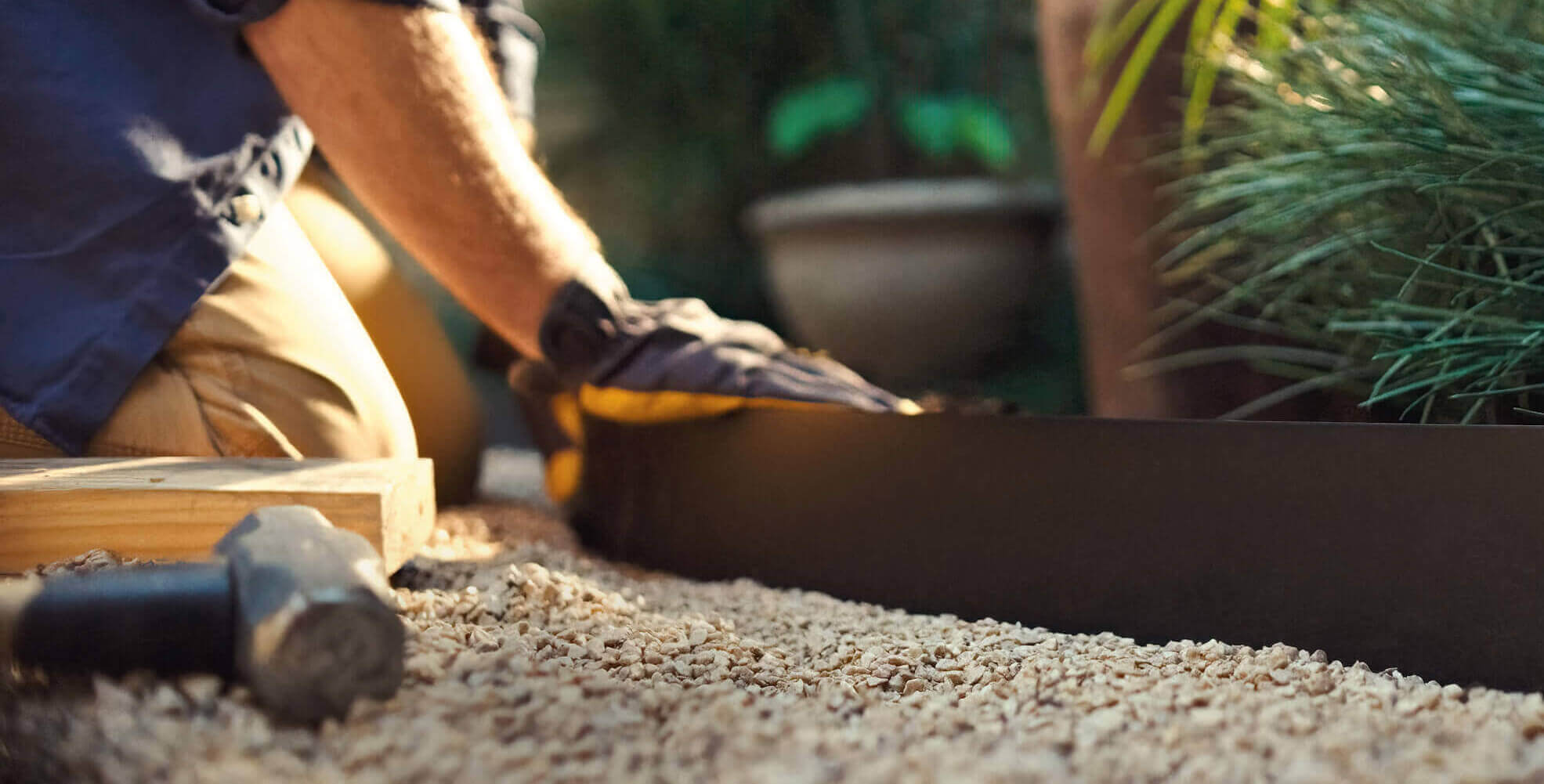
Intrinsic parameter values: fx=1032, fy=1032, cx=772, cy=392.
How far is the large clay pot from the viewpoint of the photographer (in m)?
2.86

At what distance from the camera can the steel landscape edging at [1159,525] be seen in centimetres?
63

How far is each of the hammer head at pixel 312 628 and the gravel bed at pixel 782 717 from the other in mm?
12

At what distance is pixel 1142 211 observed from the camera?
1536mm

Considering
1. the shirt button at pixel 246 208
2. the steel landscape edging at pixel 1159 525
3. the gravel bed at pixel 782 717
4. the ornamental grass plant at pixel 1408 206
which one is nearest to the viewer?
the gravel bed at pixel 782 717

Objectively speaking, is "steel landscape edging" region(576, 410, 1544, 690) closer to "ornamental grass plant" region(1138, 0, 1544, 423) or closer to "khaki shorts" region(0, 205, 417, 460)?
"ornamental grass plant" region(1138, 0, 1544, 423)

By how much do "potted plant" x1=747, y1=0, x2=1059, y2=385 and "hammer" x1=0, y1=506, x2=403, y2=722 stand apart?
8.02ft

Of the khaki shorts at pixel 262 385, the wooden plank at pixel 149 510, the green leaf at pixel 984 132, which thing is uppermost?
the green leaf at pixel 984 132

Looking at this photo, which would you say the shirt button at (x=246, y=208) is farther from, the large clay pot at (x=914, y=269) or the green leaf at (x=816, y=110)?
the green leaf at (x=816, y=110)

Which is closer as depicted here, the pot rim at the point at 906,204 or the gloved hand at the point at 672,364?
the gloved hand at the point at 672,364

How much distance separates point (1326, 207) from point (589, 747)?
85 cm

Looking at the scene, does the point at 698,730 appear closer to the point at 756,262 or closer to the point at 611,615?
the point at 611,615

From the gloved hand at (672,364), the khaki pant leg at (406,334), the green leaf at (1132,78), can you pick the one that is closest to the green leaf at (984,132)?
the green leaf at (1132,78)

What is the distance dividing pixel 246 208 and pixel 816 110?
2547mm

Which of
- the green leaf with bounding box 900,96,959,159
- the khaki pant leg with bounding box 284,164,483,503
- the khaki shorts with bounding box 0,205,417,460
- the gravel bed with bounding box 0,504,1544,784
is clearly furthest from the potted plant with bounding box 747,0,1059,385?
the gravel bed with bounding box 0,504,1544,784
